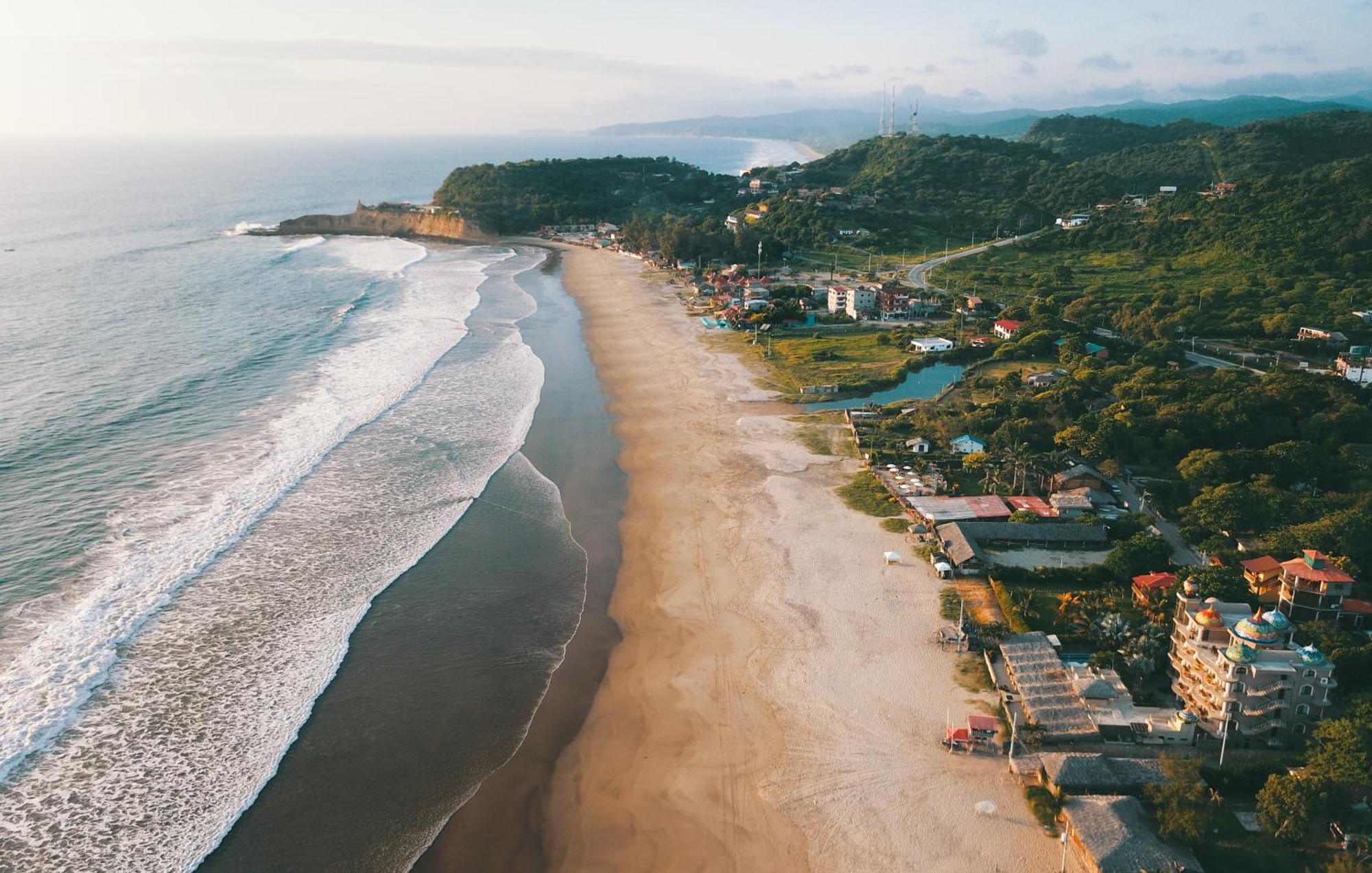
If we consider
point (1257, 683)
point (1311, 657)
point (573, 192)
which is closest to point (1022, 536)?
point (1257, 683)

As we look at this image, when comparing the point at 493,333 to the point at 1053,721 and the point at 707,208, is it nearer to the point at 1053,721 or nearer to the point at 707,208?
the point at 1053,721

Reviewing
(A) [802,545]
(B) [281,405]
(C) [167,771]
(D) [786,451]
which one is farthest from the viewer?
(B) [281,405]

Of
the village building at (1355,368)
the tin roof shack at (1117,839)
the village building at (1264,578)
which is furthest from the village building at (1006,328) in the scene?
the tin roof shack at (1117,839)

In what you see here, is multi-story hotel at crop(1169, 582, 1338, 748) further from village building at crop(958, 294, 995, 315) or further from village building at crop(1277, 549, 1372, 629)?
village building at crop(958, 294, 995, 315)

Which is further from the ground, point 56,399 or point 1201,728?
point 56,399

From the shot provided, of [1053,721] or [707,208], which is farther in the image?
[707,208]

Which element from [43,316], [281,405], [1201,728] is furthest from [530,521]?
[43,316]

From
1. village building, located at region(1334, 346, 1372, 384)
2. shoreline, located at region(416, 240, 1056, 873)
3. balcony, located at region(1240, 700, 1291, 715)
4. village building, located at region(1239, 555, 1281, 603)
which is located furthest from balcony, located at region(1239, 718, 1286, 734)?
village building, located at region(1334, 346, 1372, 384)
